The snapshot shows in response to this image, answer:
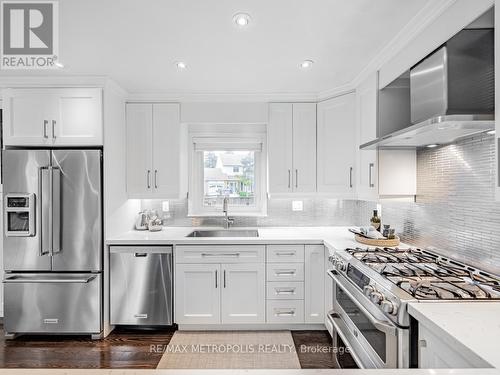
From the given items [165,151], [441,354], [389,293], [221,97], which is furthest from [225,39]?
[441,354]

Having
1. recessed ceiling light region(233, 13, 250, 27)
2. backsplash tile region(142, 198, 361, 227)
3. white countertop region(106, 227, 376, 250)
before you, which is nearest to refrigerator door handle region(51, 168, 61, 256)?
white countertop region(106, 227, 376, 250)

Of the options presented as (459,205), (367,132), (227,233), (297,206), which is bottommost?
(227,233)

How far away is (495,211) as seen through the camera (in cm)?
159

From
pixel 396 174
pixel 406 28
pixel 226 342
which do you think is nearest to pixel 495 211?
pixel 396 174

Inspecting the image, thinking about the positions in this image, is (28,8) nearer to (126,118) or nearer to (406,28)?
(126,118)

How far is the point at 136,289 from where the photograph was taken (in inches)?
108

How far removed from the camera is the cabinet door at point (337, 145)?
287 cm

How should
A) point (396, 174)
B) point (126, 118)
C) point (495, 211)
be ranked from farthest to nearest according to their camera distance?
point (126, 118) < point (396, 174) < point (495, 211)

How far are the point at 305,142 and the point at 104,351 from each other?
2.71 metres

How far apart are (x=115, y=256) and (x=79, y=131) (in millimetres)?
1208

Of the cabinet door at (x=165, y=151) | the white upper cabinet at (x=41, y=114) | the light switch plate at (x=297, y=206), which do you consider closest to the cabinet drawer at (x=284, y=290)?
the light switch plate at (x=297, y=206)

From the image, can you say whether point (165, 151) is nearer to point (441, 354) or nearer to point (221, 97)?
point (221, 97)

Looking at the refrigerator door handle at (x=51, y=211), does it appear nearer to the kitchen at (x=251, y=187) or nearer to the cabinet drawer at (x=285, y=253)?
the kitchen at (x=251, y=187)

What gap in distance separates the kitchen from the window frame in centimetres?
2
